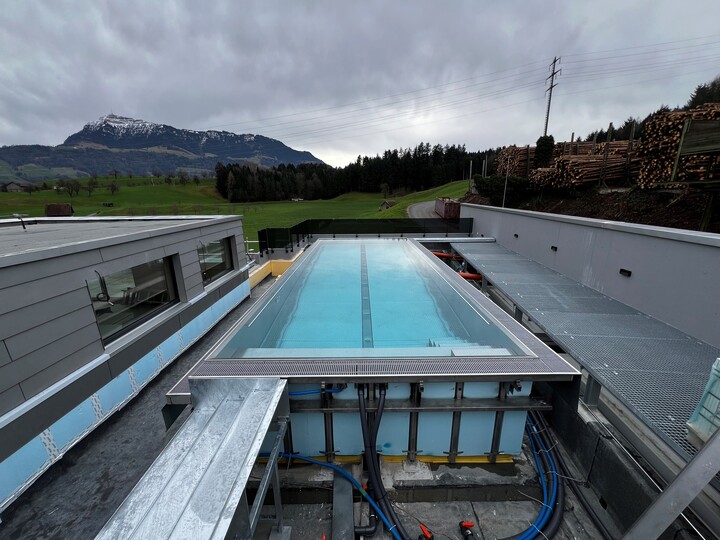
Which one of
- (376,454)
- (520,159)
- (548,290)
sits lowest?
(376,454)

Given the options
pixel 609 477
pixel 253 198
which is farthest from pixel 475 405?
→ pixel 253 198

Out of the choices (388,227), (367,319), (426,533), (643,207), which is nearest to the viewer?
(426,533)

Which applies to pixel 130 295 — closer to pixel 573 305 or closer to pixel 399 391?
pixel 399 391

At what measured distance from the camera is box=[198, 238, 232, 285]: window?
22.8ft

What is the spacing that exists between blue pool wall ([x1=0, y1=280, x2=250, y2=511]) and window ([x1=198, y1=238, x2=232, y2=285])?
4.82ft

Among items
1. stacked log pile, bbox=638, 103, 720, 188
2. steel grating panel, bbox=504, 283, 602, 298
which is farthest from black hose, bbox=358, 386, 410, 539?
stacked log pile, bbox=638, 103, 720, 188

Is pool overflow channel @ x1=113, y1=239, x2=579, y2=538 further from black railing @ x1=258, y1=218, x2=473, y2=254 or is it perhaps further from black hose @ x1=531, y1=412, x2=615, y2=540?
black railing @ x1=258, y1=218, x2=473, y2=254

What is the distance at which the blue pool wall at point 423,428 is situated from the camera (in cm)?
279

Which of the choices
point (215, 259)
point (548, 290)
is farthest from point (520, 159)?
point (215, 259)

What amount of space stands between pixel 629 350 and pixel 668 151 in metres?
9.40

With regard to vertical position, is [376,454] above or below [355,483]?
above

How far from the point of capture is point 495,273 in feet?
23.0

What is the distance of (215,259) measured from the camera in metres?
7.63

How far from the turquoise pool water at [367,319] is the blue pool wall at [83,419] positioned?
7.90 feet
